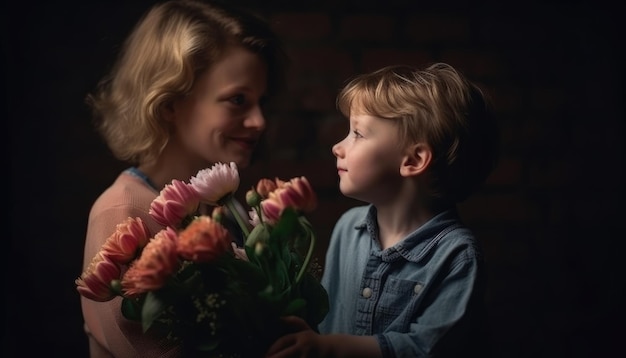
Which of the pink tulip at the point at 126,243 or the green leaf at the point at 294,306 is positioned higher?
the pink tulip at the point at 126,243

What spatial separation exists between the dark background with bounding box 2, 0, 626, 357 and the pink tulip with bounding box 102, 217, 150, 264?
0.50m

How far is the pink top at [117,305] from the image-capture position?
0.74m

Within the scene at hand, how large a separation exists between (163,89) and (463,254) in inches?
18.9

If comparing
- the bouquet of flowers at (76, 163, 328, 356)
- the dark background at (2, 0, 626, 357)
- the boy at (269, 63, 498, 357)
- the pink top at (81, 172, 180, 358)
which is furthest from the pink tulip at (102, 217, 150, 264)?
the dark background at (2, 0, 626, 357)

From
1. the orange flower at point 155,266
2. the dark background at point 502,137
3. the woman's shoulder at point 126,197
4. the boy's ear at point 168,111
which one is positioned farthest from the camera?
the dark background at point 502,137

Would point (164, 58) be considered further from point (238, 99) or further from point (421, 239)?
point (421, 239)

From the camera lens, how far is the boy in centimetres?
71

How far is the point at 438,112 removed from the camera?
0.73 meters

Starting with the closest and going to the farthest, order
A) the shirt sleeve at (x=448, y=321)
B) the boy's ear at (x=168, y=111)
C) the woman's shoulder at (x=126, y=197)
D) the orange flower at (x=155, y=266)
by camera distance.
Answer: the orange flower at (x=155, y=266) → the shirt sleeve at (x=448, y=321) → the woman's shoulder at (x=126, y=197) → the boy's ear at (x=168, y=111)

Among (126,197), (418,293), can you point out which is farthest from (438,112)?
(126,197)

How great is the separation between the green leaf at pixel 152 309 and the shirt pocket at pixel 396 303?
0.90 feet

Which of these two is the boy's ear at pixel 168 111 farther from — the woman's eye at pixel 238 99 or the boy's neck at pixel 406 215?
the boy's neck at pixel 406 215

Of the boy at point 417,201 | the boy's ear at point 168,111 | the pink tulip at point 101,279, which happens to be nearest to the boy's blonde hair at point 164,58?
the boy's ear at point 168,111

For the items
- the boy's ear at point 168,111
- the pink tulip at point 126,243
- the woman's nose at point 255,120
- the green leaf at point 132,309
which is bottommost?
the green leaf at point 132,309
